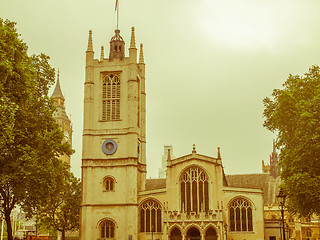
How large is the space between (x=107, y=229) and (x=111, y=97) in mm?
15940

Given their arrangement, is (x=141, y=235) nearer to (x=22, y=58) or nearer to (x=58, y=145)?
(x=58, y=145)

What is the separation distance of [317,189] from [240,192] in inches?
741

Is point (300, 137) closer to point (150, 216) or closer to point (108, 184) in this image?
point (150, 216)

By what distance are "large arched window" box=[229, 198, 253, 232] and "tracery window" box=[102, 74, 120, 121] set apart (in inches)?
685

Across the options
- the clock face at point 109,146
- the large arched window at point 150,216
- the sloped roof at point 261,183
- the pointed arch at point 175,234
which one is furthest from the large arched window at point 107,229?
the sloped roof at point 261,183

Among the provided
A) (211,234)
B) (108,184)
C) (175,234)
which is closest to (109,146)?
(108,184)

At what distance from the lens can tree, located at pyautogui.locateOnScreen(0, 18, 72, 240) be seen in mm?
26705

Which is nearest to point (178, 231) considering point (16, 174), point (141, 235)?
point (141, 235)

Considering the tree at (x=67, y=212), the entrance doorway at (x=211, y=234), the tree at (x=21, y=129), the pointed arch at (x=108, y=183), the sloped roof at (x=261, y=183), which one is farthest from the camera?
the sloped roof at (x=261, y=183)

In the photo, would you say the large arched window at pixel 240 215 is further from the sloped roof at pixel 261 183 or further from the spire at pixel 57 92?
the spire at pixel 57 92

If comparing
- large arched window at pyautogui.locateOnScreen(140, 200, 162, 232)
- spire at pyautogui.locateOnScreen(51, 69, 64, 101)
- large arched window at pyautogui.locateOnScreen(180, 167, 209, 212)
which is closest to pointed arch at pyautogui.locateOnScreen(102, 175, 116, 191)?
large arched window at pyautogui.locateOnScreen(140, 200, 162, 232)

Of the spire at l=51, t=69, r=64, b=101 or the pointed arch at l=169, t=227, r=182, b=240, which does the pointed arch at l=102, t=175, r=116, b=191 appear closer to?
the pointed arch at l=169, t=227, r=182, b=240

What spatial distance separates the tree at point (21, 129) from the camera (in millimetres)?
26705

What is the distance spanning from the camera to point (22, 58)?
29656mm
